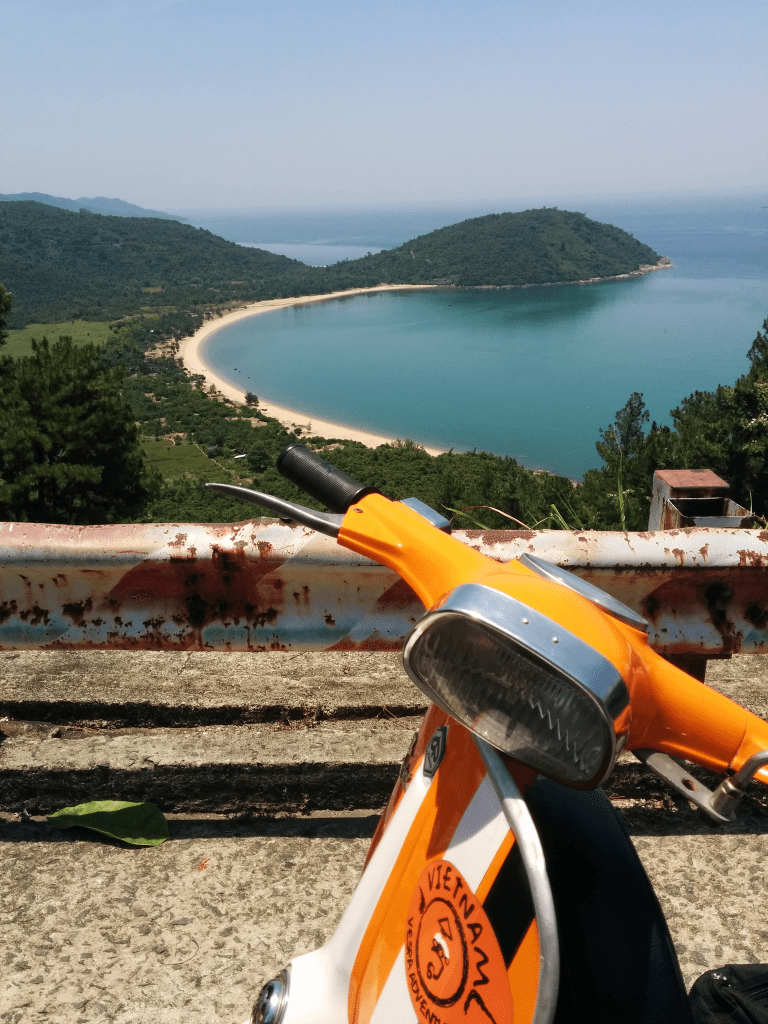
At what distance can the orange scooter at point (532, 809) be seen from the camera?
2.55 ft

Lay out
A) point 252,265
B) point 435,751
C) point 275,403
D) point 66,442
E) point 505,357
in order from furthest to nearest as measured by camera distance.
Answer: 1. point 252,265
2. point 505,357
3. point 275,403
4. point 66,442
5. point 435,751

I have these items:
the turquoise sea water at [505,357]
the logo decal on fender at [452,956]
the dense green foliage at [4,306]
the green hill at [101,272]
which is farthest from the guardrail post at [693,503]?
the green hill at [101,272]

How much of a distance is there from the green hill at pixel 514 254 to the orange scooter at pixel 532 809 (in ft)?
550

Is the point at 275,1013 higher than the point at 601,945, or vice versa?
the point at 601,945

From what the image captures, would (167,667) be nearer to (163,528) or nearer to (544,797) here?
(163,528)

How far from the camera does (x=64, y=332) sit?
125 m

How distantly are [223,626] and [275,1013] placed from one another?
1.03 meters

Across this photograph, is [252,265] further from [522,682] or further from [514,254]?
[522,682]

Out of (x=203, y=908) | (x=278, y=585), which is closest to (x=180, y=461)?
(x=278, y=585)

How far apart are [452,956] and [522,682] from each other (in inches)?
13.0

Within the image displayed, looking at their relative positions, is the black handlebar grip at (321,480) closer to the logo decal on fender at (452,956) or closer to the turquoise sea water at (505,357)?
the logo decal on fender at (452,956)

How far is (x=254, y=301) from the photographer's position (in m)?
162

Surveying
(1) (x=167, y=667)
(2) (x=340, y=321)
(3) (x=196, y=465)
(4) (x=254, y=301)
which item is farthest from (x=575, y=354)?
(1) (x=167, y=667)

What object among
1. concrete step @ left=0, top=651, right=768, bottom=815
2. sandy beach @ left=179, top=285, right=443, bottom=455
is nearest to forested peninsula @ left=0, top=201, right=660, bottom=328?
sandy beach @ left=179, top=285, right=443, bottom=455
